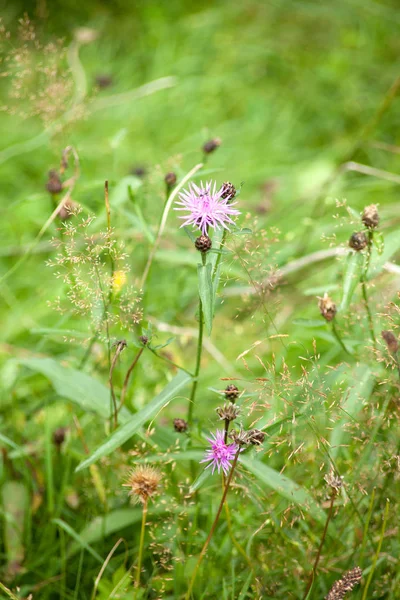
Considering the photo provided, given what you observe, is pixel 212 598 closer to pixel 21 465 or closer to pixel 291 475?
pixel 291 475

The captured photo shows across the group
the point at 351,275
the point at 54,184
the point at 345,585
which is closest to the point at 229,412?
the point at 345,585

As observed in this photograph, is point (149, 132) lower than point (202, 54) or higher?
lower

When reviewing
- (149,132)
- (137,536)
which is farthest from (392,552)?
(149,132)

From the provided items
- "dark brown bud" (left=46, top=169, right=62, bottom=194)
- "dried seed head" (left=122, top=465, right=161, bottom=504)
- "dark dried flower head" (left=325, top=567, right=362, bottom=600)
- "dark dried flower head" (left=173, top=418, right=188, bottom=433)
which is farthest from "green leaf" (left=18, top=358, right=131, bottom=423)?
"dark dried flower head" (left=325, top=567, right=362, bottom=600)

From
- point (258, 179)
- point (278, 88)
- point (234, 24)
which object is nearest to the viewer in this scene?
point (258, 179)

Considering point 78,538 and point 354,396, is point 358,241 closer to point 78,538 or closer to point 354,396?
point 354,396

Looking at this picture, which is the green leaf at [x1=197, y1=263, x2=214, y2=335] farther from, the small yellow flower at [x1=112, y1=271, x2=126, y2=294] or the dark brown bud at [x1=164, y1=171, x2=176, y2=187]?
the dark brown bud at [x1=164, y1=171, x2=176, y2=187]
